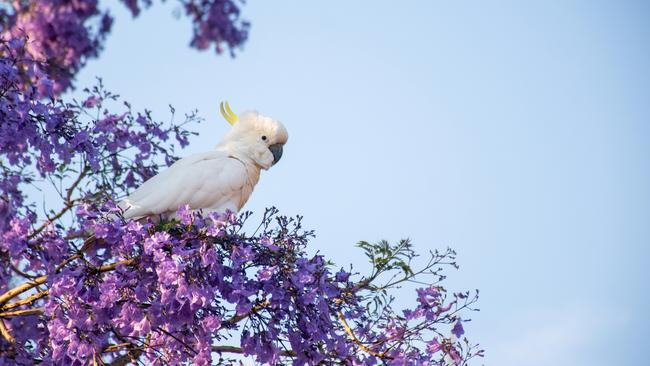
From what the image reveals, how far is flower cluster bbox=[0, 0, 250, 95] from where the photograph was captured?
3.59m

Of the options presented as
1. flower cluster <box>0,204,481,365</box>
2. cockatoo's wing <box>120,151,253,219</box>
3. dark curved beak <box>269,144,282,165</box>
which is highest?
dark curved beak <box>269,144,282,165</box>

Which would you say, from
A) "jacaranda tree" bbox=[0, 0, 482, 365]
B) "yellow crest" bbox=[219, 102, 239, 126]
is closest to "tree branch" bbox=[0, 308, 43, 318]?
"jacaranda tree" bbox=[0, 0, 482, 365]

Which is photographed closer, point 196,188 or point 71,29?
point 71,29

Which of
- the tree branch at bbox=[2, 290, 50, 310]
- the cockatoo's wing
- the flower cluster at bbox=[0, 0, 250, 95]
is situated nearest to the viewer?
the flower cluster at bbox=[0, 0, 250, 95]

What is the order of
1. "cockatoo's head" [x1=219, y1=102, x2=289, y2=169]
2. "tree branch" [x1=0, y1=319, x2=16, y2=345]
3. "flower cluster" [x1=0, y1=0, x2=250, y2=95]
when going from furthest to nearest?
"cockatoo's head" [x1=219, y1=102, x2=289, y2=169] → "tree branch" [x1=0, y1=319, x2=16, y2=345] → "flower cluster" [x1=0, y1=0, x2=250, y2=95]

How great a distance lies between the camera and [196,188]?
5250mm

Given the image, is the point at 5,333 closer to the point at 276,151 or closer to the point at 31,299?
the point at 31,299

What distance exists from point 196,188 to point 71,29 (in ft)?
5.29

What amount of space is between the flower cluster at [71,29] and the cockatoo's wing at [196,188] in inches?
31.8

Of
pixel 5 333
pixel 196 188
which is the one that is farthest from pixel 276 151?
pixel 5 333

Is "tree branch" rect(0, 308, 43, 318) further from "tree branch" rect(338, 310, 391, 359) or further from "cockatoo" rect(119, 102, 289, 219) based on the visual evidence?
"tree branch" rect(338, 310, 391, 359)

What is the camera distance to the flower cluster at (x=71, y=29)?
359 cm

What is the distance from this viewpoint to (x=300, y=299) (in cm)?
427

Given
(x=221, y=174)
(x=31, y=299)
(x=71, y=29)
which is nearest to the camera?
(x=71, y=29)
